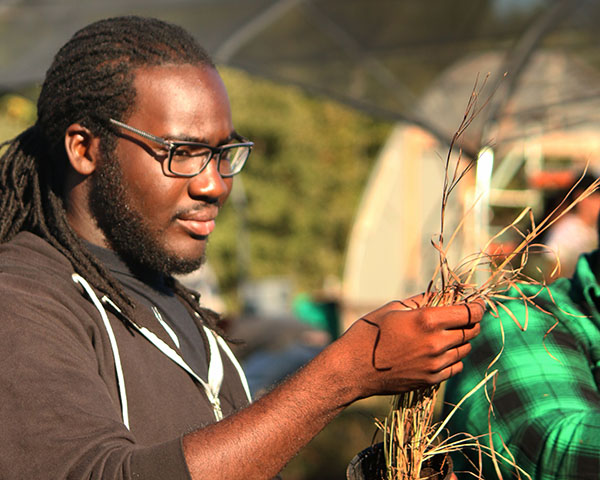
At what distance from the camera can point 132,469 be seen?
140 centimetres

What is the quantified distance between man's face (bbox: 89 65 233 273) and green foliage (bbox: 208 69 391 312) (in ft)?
50.6

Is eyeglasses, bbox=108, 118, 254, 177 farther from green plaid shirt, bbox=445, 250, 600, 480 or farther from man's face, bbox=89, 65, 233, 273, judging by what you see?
green plaid shirt, bbox=445, 250, 600, 480

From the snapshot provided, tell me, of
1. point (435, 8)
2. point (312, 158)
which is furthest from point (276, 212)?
point (435, 8)

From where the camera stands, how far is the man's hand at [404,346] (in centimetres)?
146

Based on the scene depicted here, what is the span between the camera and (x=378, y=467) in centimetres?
172

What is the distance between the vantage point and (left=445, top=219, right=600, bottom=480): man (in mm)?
1815

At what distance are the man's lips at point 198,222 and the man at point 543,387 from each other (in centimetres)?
76

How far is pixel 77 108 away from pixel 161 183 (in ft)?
1.02

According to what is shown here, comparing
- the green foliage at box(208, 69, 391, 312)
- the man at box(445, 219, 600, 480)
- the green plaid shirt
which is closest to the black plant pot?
the man at box(445, 219, 600, 480)

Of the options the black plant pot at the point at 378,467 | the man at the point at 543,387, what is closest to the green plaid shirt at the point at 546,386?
the man at the point at 543,387

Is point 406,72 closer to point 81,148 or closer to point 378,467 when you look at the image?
point 81,148

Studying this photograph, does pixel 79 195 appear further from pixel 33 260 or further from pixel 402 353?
pixel 402 353

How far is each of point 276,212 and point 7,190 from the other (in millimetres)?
17547

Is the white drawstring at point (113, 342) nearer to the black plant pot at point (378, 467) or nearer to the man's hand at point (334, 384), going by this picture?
the man's hand at point (334, 384)
